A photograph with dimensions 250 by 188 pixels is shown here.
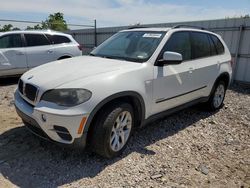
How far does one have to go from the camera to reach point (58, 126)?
299 centimetres

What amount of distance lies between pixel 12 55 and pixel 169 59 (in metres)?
5.84

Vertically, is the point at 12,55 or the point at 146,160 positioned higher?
the point at 12,55

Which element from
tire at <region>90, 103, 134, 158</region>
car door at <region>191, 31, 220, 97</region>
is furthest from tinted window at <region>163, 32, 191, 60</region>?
tire at <region>90, 103, 134, 158</region>

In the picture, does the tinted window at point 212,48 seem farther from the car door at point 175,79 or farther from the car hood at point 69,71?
the car hood at point 69,71

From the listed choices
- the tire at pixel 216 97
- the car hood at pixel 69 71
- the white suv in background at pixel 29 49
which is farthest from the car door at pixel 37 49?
the tire at pixel 216 97

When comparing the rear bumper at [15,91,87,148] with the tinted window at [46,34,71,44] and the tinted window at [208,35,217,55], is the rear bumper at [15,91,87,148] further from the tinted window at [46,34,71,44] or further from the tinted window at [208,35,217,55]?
the tinted window at [46,34,71,44]

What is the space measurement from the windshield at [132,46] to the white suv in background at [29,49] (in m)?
4.42

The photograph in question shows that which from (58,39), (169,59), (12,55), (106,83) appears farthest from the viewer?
(58,39)

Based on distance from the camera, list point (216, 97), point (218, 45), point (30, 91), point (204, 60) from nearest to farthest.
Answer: point (30, 91) → point (204, 60) → point (218, 45) → point (216, 97)

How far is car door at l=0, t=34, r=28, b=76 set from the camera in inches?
308

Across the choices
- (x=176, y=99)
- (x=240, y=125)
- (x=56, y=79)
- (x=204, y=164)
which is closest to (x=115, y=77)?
(x=56, y=79)

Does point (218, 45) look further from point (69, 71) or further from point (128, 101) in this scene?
point (69, 71)

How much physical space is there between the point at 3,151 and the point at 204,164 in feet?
9.11

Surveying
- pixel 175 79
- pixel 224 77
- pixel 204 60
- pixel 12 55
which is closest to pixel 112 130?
pixel 175 79
